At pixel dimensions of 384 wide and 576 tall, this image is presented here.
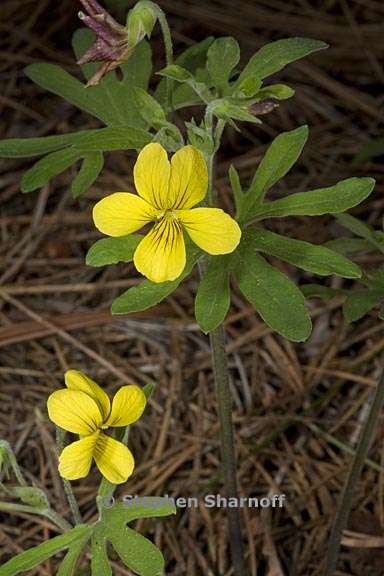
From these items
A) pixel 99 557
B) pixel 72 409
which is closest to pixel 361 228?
pixel 72 409

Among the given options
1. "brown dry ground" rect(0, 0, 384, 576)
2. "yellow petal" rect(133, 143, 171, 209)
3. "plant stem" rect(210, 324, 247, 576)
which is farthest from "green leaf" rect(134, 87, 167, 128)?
"brown dry ground" rect(0, 0, 384, 576)

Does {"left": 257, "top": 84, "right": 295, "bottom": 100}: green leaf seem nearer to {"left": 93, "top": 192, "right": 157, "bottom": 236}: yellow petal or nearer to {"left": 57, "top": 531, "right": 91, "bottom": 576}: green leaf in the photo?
{"left": 93, "top": 192, "right": 157, "bottom": 236}: yellow petal

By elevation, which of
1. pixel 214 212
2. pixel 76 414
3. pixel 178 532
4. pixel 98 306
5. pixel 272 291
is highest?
A: pixel 214 212

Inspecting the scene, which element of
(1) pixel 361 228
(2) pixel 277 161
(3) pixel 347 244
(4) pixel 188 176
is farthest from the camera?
(3) pixel 347 244

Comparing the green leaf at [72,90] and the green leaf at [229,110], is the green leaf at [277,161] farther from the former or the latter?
the green leaf at [72,90]

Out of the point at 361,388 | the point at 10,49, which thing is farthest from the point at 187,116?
the point at 361,388

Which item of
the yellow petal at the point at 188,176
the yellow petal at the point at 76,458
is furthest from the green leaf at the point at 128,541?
the yellow petal at the point at 188,176

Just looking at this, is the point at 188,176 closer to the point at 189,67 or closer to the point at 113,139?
the point at 113,139

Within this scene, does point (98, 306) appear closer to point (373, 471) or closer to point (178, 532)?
point (178, 532)
